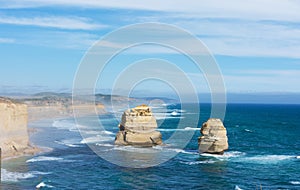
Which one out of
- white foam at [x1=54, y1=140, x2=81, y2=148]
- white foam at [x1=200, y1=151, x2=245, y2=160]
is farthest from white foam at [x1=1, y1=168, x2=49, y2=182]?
white foam at [x1=54, y1=140, x2=81, y2=148]

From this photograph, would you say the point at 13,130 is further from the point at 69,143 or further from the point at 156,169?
the point at 156,169

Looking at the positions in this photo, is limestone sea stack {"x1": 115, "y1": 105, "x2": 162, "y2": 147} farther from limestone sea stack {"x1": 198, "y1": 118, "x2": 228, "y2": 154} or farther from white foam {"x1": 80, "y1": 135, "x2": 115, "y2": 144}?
white foam {"x1": 80, "y1": 135, "x2": 115, "y2": 144}

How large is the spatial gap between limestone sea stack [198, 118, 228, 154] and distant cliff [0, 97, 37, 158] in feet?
88.4

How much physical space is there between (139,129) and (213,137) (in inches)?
575

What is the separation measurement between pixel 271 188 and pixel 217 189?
239 inches

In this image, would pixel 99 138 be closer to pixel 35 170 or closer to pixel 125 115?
pixel 125 115

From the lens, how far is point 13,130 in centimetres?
6562

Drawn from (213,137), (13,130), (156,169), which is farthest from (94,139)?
(156,169)

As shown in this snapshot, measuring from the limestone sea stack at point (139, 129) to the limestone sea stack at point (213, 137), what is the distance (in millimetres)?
10724

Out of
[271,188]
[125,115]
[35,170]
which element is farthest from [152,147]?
[271,188]

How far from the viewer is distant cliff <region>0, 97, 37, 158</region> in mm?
62281

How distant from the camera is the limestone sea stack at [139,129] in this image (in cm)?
7150

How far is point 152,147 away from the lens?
7112 cm

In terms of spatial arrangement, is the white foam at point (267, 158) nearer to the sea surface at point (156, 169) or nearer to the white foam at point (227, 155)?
the sea surface at point (156, 169)
